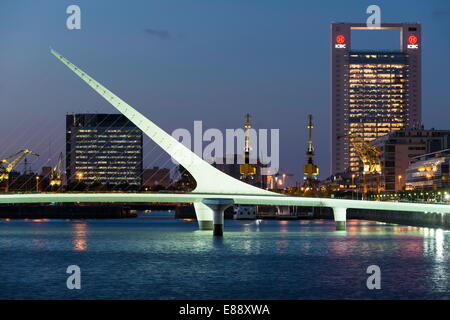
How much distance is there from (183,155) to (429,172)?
→ 98934mm

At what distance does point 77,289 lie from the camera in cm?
4028

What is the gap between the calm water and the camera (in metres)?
39.4

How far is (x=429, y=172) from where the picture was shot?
167 meters

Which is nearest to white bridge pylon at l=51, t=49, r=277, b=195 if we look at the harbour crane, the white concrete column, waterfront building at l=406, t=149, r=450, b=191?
the white concrete column

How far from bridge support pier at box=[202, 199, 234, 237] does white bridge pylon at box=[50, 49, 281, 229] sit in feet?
1.48

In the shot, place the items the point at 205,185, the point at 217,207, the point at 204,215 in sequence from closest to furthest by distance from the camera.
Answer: the point at 217,207 → the point at 205,185 → the point at 204,215

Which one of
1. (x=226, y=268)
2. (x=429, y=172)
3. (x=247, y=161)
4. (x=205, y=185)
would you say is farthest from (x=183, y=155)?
(x=429, y=172)

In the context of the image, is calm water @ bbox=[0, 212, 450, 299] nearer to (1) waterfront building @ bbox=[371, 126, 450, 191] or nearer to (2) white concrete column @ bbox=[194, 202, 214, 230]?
(2) white concrete column @ bbox=[194, 202, 214, 230]

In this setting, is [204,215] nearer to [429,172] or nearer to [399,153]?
[429,172]

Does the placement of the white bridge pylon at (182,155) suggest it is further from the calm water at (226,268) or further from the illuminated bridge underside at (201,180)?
the calm water at (226,268)

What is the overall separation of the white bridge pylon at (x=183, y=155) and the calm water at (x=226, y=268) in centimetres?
515

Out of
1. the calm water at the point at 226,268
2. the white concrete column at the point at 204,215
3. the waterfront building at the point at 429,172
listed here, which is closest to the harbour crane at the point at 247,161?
the white concrete column at the point at 204,215

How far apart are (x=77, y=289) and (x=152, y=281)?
4.71m

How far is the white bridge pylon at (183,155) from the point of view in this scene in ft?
254
